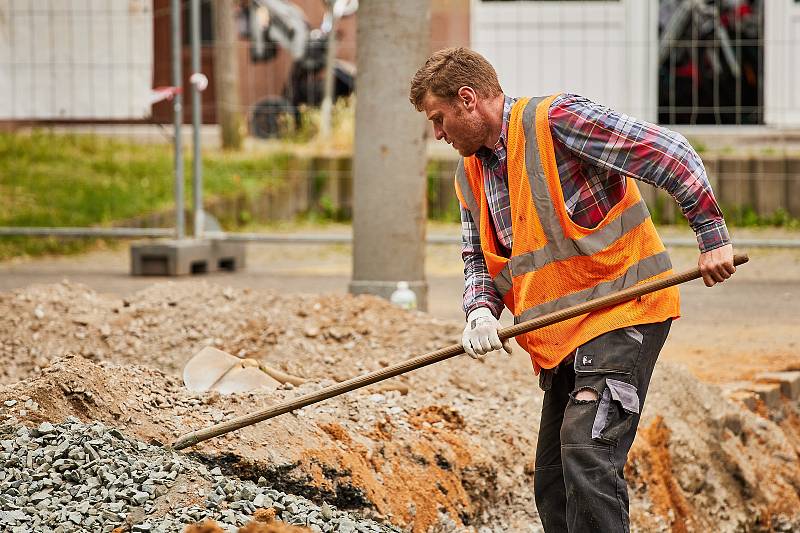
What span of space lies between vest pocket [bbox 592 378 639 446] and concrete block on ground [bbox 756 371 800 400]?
142 inches

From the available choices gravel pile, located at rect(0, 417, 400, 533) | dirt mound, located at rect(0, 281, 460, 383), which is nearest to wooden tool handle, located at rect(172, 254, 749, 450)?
gravel pile, located at rect(0, 417, 400, 533)

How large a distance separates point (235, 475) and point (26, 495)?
0.73 metres

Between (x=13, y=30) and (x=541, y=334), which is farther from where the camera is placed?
(x=13, y=30)

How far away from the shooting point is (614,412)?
12.7 feet

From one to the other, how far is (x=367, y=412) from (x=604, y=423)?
1681 mm

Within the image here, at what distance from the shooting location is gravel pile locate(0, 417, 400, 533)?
A: 13.1ft

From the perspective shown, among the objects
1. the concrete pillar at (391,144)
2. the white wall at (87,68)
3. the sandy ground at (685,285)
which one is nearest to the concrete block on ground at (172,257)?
the sandy ground at (685,285)

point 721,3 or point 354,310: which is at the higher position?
point 721,3

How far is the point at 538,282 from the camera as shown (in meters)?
4.03

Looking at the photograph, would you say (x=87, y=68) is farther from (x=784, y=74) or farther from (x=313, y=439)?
(x=313, y=439)

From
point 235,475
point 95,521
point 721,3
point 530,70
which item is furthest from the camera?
point 721,3

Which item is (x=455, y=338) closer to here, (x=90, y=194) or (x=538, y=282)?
(x=538, y=282)

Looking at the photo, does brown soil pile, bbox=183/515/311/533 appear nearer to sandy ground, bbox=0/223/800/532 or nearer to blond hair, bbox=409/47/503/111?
sandy ground, bbox=0/223/800/532

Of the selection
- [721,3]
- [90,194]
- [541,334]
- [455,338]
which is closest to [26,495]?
[541,334]
